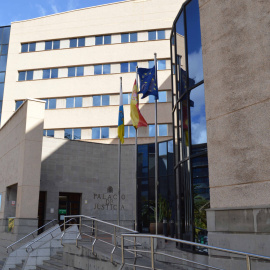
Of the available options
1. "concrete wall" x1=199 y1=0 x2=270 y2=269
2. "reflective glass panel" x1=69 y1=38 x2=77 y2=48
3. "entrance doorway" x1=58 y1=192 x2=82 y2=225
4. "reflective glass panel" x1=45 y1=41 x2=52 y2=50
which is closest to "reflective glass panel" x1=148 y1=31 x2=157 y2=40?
"reflective glass panel" x1=69 y1=38 x2=77 y2=48

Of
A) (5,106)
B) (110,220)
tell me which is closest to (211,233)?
(110,220)

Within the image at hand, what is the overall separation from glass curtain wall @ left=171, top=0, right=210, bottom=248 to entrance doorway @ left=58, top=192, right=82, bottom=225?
13.8 m

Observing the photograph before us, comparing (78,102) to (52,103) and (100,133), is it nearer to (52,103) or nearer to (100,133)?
(52,103)

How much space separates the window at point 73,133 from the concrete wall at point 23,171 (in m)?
13.8

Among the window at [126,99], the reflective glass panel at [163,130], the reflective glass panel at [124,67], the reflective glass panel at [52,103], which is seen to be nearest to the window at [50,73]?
the reflective glass panel at [52,103]

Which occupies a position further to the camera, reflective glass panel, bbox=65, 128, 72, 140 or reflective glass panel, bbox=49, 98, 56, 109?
reflective glass panel, bbox=49, 98, 56, 109

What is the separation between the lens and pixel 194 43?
1162cm

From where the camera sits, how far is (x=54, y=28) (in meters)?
40.8

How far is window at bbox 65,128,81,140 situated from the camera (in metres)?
37.0

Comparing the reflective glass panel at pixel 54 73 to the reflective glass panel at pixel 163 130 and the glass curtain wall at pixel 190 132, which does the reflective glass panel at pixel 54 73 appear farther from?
the glass curtain wall at pixel 190 132

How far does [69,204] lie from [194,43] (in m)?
17.0

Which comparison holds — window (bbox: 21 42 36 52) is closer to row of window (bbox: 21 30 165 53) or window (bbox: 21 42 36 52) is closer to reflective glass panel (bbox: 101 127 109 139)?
row of window (bbox: 21 30 165 53)

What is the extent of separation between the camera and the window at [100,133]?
120ft

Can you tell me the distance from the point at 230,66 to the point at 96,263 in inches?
257
